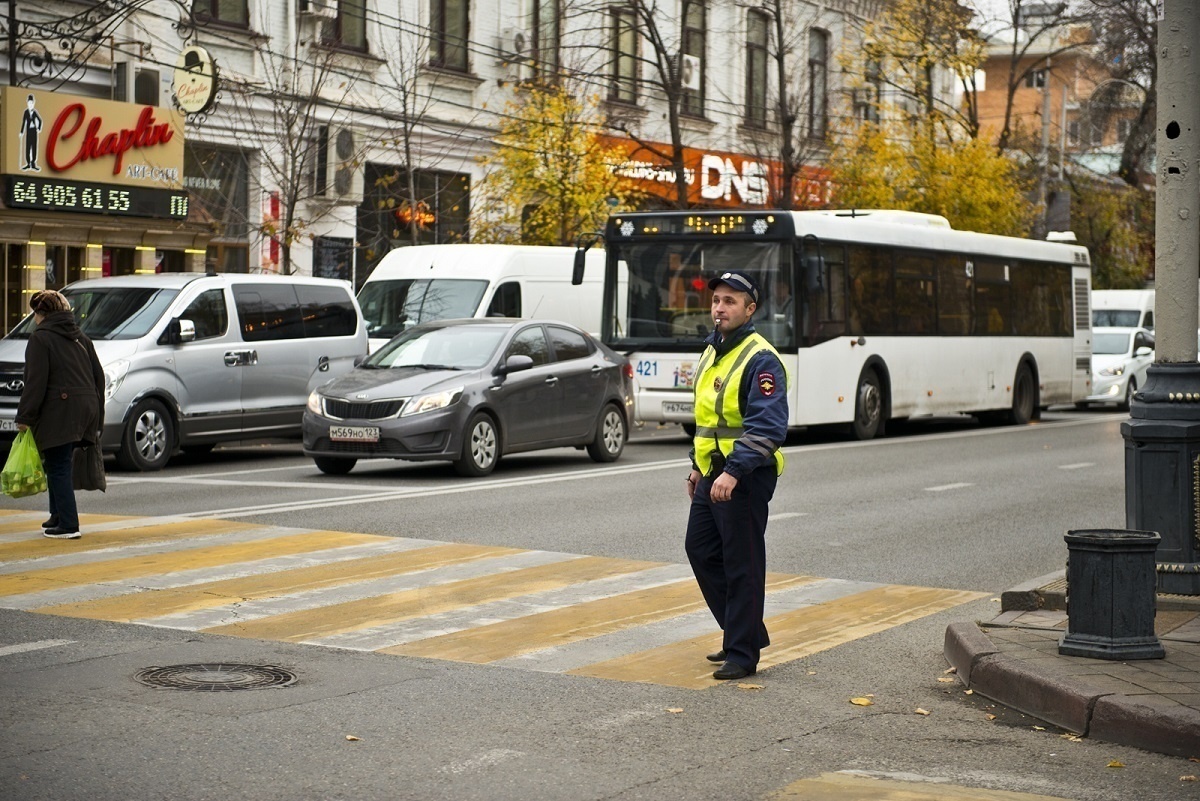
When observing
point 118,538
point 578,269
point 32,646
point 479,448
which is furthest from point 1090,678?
point 578,269

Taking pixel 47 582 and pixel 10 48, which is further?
pixel 10 48

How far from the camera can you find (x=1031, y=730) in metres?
6.92

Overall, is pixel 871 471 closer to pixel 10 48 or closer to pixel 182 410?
pixel 182 410

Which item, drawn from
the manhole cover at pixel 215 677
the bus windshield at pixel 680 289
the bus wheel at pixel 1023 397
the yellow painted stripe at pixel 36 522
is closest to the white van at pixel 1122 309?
the bus wheel at pixel 1023 397

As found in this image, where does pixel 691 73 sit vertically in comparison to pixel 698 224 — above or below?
above

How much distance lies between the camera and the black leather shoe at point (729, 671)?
25.4 ft

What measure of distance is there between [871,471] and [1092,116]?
36.8 metres

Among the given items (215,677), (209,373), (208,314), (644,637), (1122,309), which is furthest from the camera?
(1122,309)

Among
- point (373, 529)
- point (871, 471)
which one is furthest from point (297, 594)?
point (871, 471)

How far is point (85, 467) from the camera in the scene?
1226 cm

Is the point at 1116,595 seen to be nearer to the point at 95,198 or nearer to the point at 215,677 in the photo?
the point at 215,677

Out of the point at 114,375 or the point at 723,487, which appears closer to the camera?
the point at 723,487

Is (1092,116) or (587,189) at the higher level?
(1092,116)

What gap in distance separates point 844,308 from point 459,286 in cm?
518
